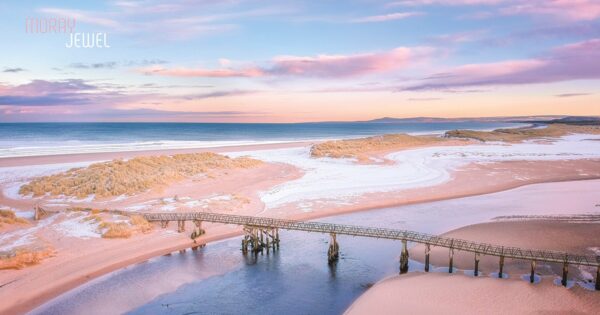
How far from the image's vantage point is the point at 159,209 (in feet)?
115

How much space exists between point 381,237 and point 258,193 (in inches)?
815

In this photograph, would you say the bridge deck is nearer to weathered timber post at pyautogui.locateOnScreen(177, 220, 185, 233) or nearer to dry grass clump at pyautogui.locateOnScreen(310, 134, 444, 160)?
weathered timber post at pyautogui.locateOnScreen(177, 220, 185, 233)

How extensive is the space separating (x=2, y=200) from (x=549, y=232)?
152 ft

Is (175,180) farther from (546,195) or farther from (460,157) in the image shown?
(460,157)

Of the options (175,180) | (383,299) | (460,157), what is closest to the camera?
(383,299)

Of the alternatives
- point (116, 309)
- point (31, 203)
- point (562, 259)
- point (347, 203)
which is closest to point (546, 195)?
point (347, 203)

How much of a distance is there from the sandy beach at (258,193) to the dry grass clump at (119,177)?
148cm

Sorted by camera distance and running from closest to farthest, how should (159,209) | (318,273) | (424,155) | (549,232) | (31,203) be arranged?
(318,273) → (549,232) → (159,209) → (31,203) → (424,155)

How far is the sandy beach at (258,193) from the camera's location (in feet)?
77.4

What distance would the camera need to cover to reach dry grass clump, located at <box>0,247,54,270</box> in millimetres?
22391

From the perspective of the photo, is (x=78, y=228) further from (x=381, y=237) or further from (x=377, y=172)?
(x=377, y=172)

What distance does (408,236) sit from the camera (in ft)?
76.2

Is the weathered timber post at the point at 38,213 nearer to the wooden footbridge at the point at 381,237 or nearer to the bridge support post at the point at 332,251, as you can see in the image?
the wooden footbridge at the point at 381,237

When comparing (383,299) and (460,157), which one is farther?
(460,157)
